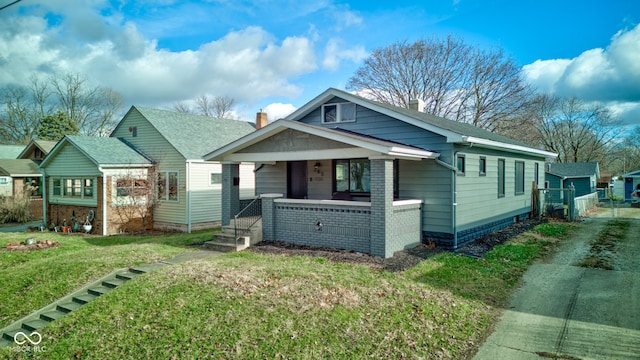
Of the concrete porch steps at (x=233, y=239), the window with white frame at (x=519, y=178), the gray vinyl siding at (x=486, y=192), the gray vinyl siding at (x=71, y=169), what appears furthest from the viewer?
the gray vinyl siding at (x=71, y=169)

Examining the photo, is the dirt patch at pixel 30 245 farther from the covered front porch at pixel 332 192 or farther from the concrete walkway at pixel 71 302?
the covered front porch at pixel 332 192

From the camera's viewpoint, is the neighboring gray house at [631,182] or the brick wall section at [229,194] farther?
the neighboring gray house at [631,182]

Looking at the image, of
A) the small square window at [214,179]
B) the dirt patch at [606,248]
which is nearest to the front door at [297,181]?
the small square window at [214,179]

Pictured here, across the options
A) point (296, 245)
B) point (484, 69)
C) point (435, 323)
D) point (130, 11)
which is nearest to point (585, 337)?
point (435, 323)

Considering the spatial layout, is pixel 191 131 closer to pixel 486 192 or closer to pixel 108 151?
pixel 108 151

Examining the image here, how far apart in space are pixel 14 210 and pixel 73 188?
23.6 feet

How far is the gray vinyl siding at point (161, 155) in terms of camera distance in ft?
57.0

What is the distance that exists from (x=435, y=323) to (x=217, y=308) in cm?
340

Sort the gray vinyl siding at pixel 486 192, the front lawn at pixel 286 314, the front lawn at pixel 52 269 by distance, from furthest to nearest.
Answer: the gray vinyl siding at pixel 486 192
the front lawn at pixel 52 269
the front lawn at pixel 286 314

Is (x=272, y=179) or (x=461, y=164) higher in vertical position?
(x=461, y=164)

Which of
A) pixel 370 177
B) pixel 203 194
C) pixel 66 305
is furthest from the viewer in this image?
pixel 203 194

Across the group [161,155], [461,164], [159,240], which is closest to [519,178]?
[461,164]

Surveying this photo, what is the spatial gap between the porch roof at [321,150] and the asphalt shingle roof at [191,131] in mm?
6137

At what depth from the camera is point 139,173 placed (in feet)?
59.0
